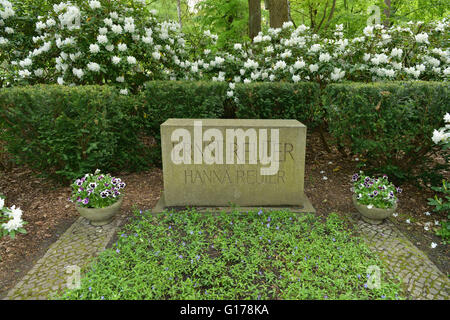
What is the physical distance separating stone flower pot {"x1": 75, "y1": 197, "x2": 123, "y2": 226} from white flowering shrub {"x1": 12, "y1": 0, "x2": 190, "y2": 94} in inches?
103

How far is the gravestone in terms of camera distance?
3.98 meters

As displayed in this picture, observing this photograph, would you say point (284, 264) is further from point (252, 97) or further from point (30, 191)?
point (30, 191)

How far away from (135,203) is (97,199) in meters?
0.76

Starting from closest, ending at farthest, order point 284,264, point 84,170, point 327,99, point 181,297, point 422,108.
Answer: point 181,297, point 284,264, point 422,108, point 84,170, point 327,99

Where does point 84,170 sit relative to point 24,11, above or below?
below

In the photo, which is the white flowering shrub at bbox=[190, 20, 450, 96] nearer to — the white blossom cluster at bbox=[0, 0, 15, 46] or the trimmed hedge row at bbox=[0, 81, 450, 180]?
the trimmed hedge row at bbox=[0, 81, 450, 180]

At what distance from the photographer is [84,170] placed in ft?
15.2

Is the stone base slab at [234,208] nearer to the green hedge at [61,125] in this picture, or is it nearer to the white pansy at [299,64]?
the green hedge at [61,125]

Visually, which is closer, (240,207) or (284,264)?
→ (284,264)

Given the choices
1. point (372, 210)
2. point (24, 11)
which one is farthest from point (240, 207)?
point (24, 11)

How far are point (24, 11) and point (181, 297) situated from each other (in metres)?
6.94

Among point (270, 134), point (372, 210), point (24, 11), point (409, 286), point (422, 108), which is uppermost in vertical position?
point (24, 11)

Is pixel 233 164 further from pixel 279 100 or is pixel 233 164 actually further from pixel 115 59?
pixel 115 59

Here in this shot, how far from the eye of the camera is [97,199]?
3.80 meters
